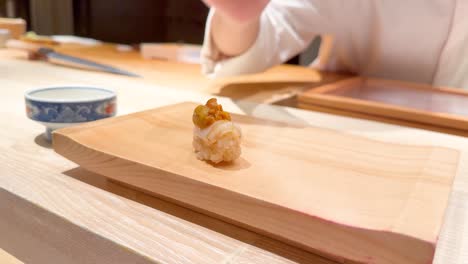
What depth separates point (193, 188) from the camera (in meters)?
0.50

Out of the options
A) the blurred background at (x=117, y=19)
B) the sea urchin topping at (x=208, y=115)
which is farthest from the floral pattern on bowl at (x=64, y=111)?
the blurred background at (x=117, y=19)

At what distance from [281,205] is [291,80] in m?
1.11

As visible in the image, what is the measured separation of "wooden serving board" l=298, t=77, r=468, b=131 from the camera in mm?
980

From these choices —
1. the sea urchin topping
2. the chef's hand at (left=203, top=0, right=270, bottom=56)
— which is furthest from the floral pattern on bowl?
the chef's hand at (left=203, top=0, right=270, bottom=56)

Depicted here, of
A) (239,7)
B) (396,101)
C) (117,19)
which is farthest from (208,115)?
(117,19)

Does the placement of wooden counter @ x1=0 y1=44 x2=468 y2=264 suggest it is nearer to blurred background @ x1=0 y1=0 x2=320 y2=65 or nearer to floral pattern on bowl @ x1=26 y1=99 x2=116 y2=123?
floral pattern on bowl @ x1=26 y1=99 x2=116 y2=123

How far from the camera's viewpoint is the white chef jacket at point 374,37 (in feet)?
4.47

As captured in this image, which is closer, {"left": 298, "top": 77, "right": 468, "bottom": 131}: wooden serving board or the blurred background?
{"left": 298, "top": 77, "right": 468, "bottom": 131}: wooden serving board

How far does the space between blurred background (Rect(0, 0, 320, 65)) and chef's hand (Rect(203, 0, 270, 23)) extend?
2171 millimetres

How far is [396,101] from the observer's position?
128cm

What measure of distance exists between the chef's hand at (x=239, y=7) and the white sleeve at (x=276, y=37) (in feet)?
0.91

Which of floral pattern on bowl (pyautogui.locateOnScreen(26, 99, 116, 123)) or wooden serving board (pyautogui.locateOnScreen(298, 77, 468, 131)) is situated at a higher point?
floral pattern on bowl (pyautogui.locateOnScreen(26, 99, 116, 123))

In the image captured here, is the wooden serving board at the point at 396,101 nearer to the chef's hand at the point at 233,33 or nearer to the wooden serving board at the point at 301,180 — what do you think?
the chef's hand at the point at 233,33

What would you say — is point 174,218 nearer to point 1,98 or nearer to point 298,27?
point 1,98
